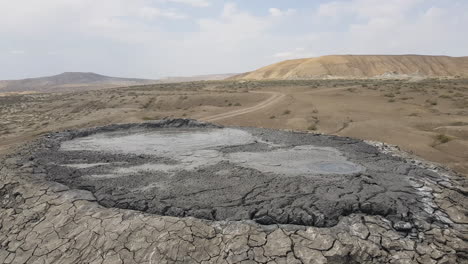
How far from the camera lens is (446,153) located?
25.8 feet

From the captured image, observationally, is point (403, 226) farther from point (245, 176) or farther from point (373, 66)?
point (373, 66)

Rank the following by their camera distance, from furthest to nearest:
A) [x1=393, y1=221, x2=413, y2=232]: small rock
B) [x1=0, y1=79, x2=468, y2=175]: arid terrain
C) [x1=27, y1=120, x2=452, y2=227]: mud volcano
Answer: [x1=0, y1=79, x2=468, y2=175]: arid terrain → [x1=27, y1=120, x2=452, y2=227]: mud volcano → [x1=393, y1=221, x2=413, y2=232]: small rock

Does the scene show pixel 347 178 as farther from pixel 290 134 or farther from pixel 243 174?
pixel 290 134

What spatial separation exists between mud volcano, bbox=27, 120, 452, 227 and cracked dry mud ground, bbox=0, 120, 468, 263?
21mm

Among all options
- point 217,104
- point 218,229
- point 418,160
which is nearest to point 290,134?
point 418,160

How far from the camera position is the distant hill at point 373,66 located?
5916 cm

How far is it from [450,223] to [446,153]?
5.72 m

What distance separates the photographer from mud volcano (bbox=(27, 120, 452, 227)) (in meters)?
3.48

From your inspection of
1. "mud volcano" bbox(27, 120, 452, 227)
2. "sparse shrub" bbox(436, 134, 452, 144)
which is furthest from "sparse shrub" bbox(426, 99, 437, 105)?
"mud volcano" bbox(27, 120, 452, 227)

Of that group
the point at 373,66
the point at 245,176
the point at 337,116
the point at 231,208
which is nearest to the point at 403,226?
the point at 231,208

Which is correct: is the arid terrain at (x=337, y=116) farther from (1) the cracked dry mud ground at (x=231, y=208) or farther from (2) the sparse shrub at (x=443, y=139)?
(1) the cracked dry mud ground at (x=231, y=208)

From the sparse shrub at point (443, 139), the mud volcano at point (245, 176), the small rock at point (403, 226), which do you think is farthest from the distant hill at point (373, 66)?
the small rock at point (403, 226)

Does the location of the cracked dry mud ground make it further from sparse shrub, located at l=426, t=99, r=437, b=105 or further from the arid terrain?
sparse shrub, located at l=426, t=99, r=437, b=105

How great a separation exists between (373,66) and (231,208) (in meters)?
68.4
